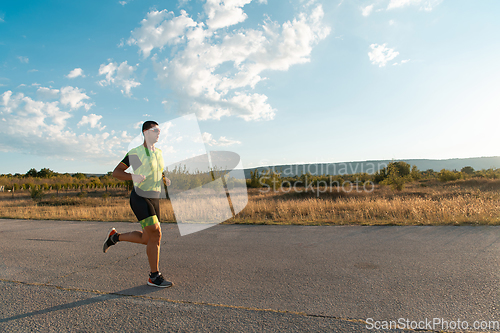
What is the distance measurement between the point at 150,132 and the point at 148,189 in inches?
32.0

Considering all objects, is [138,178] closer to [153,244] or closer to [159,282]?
[153,244]

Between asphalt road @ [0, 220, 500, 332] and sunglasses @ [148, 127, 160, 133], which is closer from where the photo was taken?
asphalt road @ [0, 220, 500, 332]

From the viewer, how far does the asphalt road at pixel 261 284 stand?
262 centimetres

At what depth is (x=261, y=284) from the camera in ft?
11.6

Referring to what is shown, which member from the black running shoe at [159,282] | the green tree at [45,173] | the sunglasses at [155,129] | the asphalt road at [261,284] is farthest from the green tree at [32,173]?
the black running shoe at [159,282]

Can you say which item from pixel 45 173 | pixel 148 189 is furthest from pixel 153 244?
pixel 45 173

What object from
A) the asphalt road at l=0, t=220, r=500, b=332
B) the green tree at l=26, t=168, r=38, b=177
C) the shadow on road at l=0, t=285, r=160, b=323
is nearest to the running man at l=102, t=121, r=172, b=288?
the shadow on road at l=0, t=285, r=160, b=323

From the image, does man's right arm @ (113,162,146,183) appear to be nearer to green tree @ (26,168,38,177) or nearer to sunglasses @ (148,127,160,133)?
sunglasses @ (148,127,160,133)

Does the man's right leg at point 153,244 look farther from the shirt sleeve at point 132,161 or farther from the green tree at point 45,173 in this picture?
the green tree at point 45,173

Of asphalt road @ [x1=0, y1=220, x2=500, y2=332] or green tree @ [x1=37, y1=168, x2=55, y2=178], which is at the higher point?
green tree @ [x1=37, y1=168, x2=55, y2=178]

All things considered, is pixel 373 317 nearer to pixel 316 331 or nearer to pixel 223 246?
pixel 316 331

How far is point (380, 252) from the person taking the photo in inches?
192

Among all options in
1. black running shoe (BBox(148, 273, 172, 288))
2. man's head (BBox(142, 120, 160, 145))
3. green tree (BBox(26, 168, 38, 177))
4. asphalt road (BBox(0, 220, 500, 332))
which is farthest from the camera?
green tree (BBox(26, 168, 38, 177))

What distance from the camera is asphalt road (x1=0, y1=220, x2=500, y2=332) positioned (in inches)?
103
